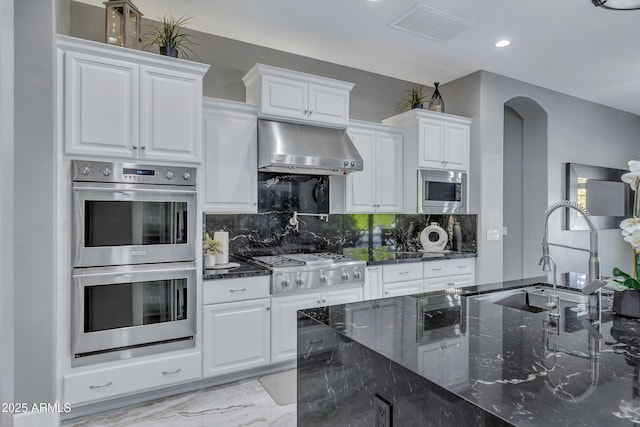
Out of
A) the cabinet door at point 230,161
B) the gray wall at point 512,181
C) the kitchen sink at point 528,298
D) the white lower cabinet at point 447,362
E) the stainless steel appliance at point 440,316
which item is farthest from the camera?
the gray wall at point 512,181

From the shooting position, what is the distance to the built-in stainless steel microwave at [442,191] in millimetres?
4020

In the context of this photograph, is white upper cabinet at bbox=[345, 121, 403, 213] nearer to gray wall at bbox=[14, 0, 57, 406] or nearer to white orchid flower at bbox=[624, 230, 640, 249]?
gray wall at bbox=[14, 0, 57, 406]

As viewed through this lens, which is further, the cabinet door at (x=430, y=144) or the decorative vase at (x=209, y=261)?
the cabinet door at (x=430, y=144)

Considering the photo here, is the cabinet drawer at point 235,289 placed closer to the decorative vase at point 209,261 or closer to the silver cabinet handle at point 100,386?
the decorative vase at point 209,261

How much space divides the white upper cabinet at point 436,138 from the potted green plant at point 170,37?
2261 mm

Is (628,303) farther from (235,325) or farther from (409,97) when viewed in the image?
(409,97)

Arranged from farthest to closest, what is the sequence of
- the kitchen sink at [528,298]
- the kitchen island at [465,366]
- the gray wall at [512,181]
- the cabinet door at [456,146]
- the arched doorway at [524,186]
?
the gray wall at [512,181] → the arched doorway at [524,186] → the cabinet door at [456,146] → the kitchen sink at [528,298] → the kitchen island at [465,366]

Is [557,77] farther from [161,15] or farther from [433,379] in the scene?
[433,379]

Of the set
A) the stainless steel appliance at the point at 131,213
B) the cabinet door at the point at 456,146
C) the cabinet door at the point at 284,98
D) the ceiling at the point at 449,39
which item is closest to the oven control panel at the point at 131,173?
the stainless steel appliance at the point at 131,213

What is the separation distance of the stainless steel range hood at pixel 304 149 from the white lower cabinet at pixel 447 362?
7.39 feet

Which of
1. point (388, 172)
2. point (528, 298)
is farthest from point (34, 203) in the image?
point (388, 172)

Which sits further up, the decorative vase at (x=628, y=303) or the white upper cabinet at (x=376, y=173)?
the white upper cabinet at (x=376, y=173)

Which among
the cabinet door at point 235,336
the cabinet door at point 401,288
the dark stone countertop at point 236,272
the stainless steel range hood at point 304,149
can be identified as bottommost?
the cabinet door at point 235,336

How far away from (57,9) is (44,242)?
4.77 ft
